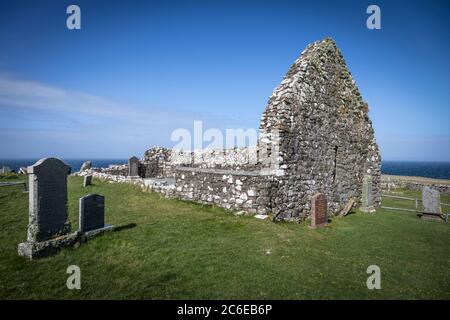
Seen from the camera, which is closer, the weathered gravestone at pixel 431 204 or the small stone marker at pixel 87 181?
the weathered gravestone at pixel 431 204

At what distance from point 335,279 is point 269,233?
9.12 feet

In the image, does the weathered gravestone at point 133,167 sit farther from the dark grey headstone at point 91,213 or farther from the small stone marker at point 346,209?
the small stone marker at point 346,209

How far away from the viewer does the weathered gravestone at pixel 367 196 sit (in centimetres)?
1441

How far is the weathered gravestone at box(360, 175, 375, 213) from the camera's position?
14407 millimetres

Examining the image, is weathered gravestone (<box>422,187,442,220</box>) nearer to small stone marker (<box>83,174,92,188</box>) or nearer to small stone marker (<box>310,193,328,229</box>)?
small stone marker (<box>310,193,328,229</box>)

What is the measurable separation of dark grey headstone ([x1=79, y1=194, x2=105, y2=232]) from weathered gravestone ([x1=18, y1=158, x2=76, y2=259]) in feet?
1.39

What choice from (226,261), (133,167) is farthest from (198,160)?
(226,261)

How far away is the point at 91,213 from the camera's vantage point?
7938mm

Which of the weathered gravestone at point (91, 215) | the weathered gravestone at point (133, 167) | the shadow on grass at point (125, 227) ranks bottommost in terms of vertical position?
the shadow on grass at point (125, 227)

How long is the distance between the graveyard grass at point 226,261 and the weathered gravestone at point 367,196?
3.49 metres

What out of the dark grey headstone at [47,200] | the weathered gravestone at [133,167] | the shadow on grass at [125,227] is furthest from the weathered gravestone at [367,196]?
the weathered gravestone at [133,167]

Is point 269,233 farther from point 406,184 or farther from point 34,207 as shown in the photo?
point 406,184

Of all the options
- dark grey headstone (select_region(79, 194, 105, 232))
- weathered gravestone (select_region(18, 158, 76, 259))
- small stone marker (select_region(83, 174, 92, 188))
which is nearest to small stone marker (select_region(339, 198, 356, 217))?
dark grey headstone (select_region(79, 194, 105, 232))

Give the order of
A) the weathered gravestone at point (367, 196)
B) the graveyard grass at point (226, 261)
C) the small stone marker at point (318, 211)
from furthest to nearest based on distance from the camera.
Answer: the weathered gravestone at point (367, 196) → the small stone marker at point (318, 211) → the graveyard grass at point (226, 261)
